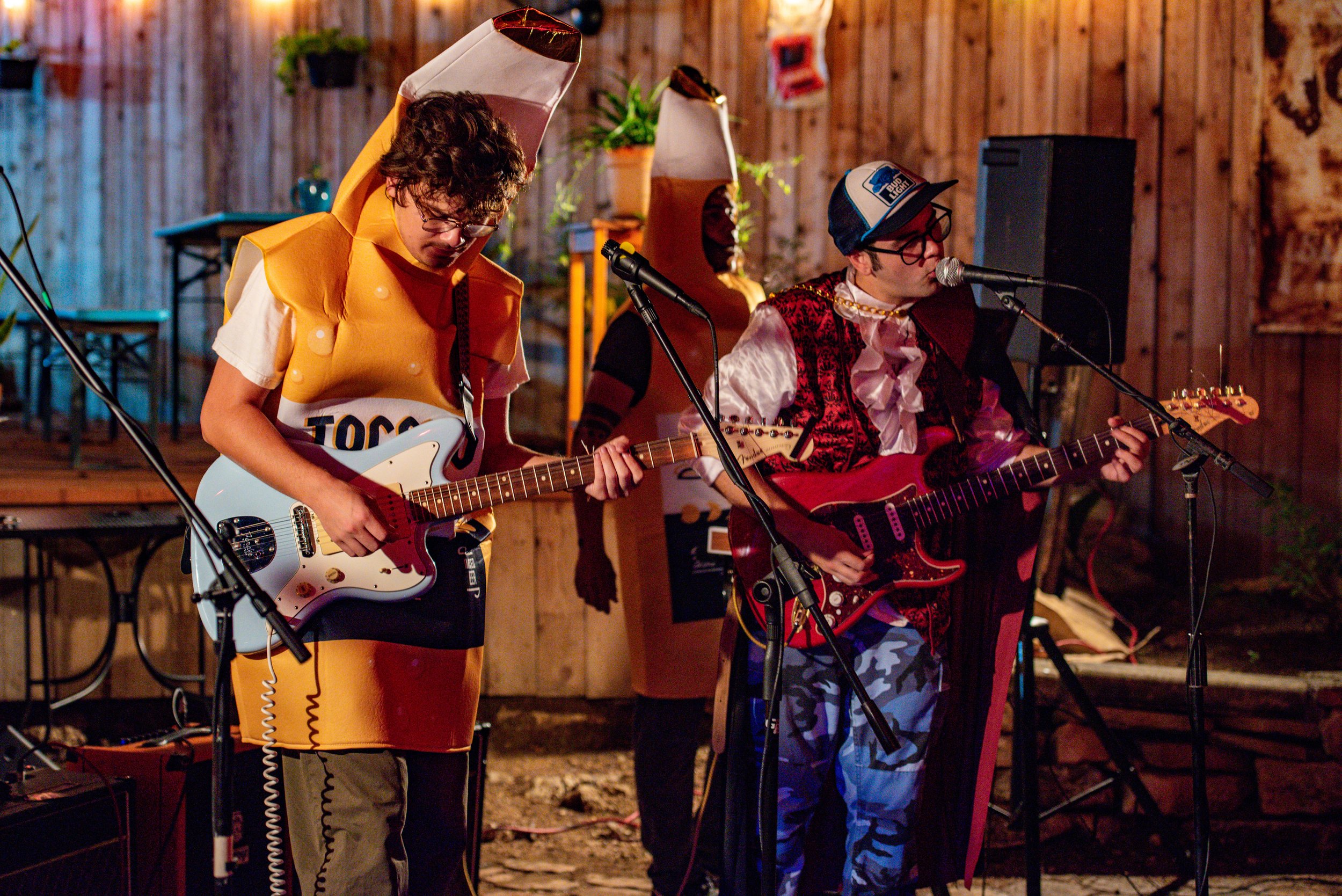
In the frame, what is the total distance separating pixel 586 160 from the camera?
620 cm

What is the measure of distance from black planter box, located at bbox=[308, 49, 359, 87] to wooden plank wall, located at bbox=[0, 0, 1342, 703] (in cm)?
14

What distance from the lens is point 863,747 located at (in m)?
2.11

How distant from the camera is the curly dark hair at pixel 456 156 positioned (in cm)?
188

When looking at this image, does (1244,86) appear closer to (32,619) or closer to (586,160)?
(586,160)

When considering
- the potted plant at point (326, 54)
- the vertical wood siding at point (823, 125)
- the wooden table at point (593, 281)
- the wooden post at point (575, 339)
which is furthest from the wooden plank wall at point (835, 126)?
the wooden table at point (593, 281)

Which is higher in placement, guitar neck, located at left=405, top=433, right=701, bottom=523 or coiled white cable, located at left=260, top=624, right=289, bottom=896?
guitar neck, located at left=405, top=433, right=701, bottom=523

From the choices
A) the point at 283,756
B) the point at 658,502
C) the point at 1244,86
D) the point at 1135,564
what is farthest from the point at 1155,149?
the point at 283,756

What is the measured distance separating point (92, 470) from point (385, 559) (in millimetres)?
3270

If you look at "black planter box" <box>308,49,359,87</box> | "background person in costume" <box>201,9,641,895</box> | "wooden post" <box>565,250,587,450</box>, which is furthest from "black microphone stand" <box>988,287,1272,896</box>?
"black planter box" <box>308,49,359,87</box>

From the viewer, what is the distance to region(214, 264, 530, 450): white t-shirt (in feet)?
6.21

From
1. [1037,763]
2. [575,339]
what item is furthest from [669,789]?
[575,339]

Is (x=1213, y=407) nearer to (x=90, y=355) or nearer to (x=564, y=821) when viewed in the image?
(x=564, y=821)

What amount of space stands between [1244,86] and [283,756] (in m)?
5.53

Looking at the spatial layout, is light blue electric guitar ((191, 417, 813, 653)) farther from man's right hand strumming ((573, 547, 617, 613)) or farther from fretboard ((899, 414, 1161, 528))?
man's right hand strumming ((573, 547, 617, 613))
